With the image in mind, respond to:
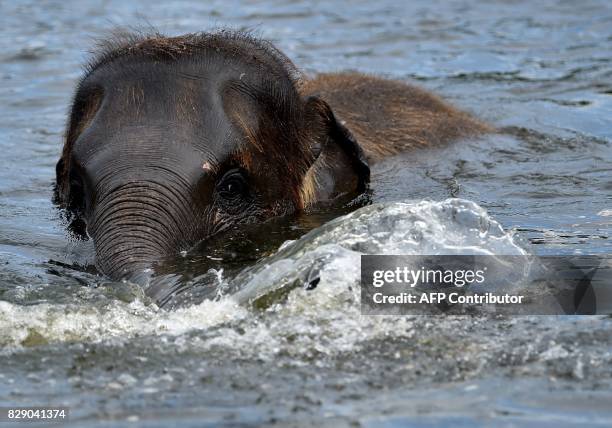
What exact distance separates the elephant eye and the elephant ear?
0.69 meters

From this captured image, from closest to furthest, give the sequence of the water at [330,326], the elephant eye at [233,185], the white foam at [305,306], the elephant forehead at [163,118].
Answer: the water at [330,326] → the white foam at [305,306] → the elephant forehead at [163,118] → the elephant eye at [233,185]

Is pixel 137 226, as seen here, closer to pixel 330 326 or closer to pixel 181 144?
pixel 181 144

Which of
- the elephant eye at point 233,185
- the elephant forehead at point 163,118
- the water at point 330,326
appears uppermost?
the elephant forehead at point 163,118

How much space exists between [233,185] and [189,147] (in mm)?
449

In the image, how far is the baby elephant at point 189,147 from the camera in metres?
6.22

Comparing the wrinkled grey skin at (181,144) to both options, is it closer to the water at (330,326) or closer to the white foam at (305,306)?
the water at (330,326)

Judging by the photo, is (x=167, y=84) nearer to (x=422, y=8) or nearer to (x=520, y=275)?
(x=520, y=275)

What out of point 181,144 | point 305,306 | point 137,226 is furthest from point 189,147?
point 305,306

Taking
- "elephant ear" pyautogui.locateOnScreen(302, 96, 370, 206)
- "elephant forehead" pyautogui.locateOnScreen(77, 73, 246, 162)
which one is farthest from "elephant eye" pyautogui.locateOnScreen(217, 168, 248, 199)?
"elephant ear" pyautogui.locateOnScreen(302, 96, 370, 206)

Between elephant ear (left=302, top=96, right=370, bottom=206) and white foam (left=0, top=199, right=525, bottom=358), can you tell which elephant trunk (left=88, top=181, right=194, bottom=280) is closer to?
white foam (left=0, top=199, right=525, bottom=358)

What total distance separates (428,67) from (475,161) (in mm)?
5597

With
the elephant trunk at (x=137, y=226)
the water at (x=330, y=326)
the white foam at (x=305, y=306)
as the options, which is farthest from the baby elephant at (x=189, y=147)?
the white foam at (x=305, y=306)

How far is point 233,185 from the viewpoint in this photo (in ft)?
22.4

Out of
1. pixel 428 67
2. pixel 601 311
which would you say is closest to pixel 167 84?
pixel 601 311
